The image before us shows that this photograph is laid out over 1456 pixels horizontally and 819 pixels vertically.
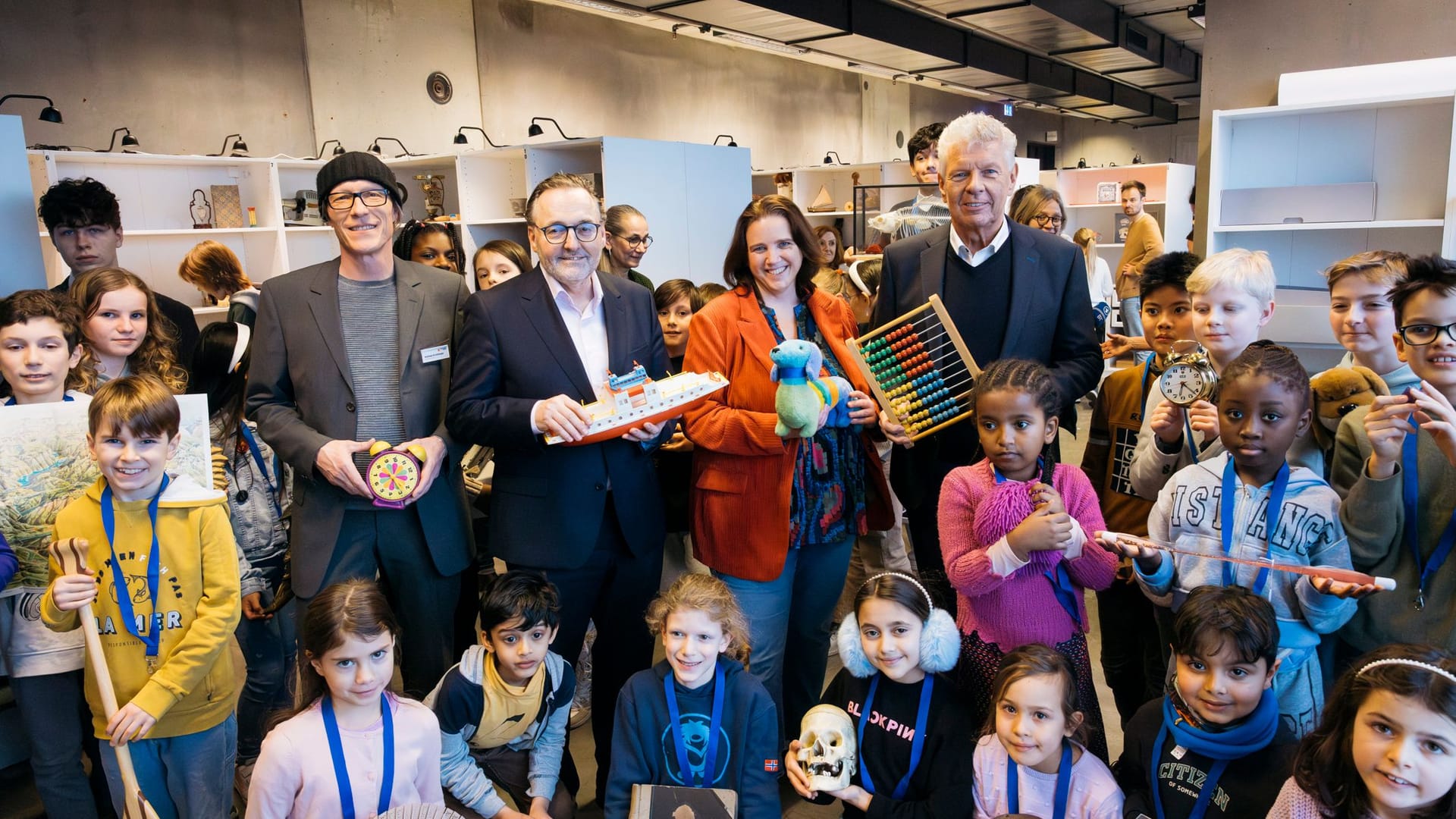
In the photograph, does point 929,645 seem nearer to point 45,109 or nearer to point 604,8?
point 45,109

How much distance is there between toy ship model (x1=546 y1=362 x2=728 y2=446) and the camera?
7.41ft

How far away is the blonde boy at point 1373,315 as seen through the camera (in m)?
2.18

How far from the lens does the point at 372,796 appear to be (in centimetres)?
209

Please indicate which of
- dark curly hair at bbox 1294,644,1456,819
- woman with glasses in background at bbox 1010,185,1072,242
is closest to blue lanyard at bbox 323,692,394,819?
dark curly hair at bbox 1294,644,1456,819

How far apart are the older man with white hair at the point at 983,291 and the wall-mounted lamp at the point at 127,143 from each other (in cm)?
596

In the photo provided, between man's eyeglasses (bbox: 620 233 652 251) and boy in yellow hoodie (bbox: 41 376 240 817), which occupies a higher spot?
man's eyeglasses (bbox: 620 233 652 251)

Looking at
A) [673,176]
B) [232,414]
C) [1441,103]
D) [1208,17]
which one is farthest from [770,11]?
[232,414]

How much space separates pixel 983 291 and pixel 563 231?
1.15 m

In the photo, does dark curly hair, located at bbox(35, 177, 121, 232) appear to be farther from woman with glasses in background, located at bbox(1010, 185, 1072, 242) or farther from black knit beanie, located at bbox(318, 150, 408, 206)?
woman with glasses in background, located at bbox(1010, 185, 1072, 242)

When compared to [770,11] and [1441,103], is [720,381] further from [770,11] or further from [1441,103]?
[770,11]

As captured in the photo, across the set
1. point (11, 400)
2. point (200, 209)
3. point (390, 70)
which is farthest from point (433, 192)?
point (11, 400)

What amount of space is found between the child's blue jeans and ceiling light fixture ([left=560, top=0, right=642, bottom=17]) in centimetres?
763

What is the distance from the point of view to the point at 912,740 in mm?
2180

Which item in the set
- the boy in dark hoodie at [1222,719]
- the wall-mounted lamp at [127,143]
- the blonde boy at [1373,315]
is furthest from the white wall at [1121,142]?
the boy in dark hoodie at [1222,719]
